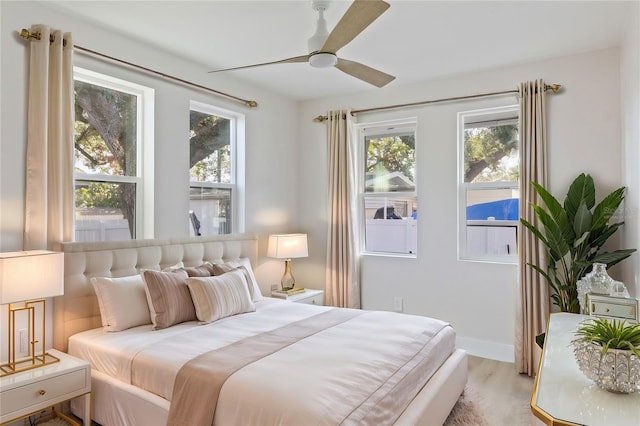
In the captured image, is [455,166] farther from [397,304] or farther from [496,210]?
[397,304]

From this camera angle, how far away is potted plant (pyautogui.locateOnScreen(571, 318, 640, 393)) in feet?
3.54

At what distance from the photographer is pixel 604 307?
1.92 meters

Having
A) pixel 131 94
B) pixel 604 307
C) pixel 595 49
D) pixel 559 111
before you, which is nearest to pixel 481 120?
pixel 559 111

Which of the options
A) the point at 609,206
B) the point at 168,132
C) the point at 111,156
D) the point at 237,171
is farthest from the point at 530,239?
the point at 111,156

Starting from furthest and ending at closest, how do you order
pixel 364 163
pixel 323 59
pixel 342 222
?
pixel 364 163 < pixel 342 222 < pixel 323 59

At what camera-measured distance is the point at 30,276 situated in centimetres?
221

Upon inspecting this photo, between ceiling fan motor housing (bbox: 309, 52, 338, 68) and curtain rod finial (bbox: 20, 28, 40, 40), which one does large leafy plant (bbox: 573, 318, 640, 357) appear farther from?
curtain rod finial (bbox: 20, 28, 40, 40)

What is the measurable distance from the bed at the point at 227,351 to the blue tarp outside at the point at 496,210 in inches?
59.5

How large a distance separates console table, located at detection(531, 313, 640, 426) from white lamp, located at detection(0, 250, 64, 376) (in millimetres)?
2415

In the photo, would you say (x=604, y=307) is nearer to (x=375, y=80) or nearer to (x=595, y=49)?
(x=375, y=80)

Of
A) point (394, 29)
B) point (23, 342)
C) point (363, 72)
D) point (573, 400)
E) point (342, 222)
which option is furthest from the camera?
point (342, 222)

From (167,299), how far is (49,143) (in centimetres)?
127

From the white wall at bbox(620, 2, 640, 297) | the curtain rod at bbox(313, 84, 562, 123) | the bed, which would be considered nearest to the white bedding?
the bed

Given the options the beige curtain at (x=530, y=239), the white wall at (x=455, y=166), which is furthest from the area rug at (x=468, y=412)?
the white wall at (x=455, y=166)
